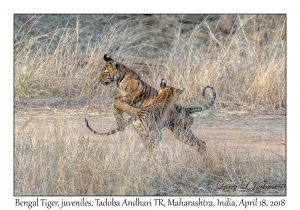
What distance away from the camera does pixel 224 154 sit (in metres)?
7.36

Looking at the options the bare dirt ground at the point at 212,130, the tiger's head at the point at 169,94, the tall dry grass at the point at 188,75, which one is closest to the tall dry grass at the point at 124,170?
the bare dirt ground at the point at 212,130

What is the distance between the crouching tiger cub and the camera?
23.5 ft

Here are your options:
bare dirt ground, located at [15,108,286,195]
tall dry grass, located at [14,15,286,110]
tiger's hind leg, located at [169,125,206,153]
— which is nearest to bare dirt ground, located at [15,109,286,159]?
bare dirt ground, located at [15,108,286,195]

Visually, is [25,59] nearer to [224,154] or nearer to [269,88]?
[269,88]

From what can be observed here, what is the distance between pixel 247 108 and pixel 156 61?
11.2ft

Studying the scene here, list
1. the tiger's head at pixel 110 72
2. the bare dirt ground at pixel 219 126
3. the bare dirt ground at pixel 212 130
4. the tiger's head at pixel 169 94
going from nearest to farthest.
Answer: the bare dirt ground at pixel 212 130
the tiger's head at pixel 169 94
the bare dirt ground at pixel 219 126
the tiger's head at pixel 110 72

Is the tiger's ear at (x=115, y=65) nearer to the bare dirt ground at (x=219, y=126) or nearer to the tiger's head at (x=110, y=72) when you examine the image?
the tiger's head at (x=110, y=72)

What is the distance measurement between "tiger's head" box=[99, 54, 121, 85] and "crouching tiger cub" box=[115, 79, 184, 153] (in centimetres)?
171

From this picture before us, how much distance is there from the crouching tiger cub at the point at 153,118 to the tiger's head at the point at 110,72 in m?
1.71

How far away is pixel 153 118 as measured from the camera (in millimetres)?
7320

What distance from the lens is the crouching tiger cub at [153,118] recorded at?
7.16 meters

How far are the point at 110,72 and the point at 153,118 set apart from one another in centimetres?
255

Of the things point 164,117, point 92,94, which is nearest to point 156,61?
point 92,94

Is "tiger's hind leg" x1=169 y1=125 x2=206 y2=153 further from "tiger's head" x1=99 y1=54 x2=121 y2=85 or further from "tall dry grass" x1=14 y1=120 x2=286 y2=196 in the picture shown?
"tiger's head" x1=99 y1=54 x2=121 y2=85
